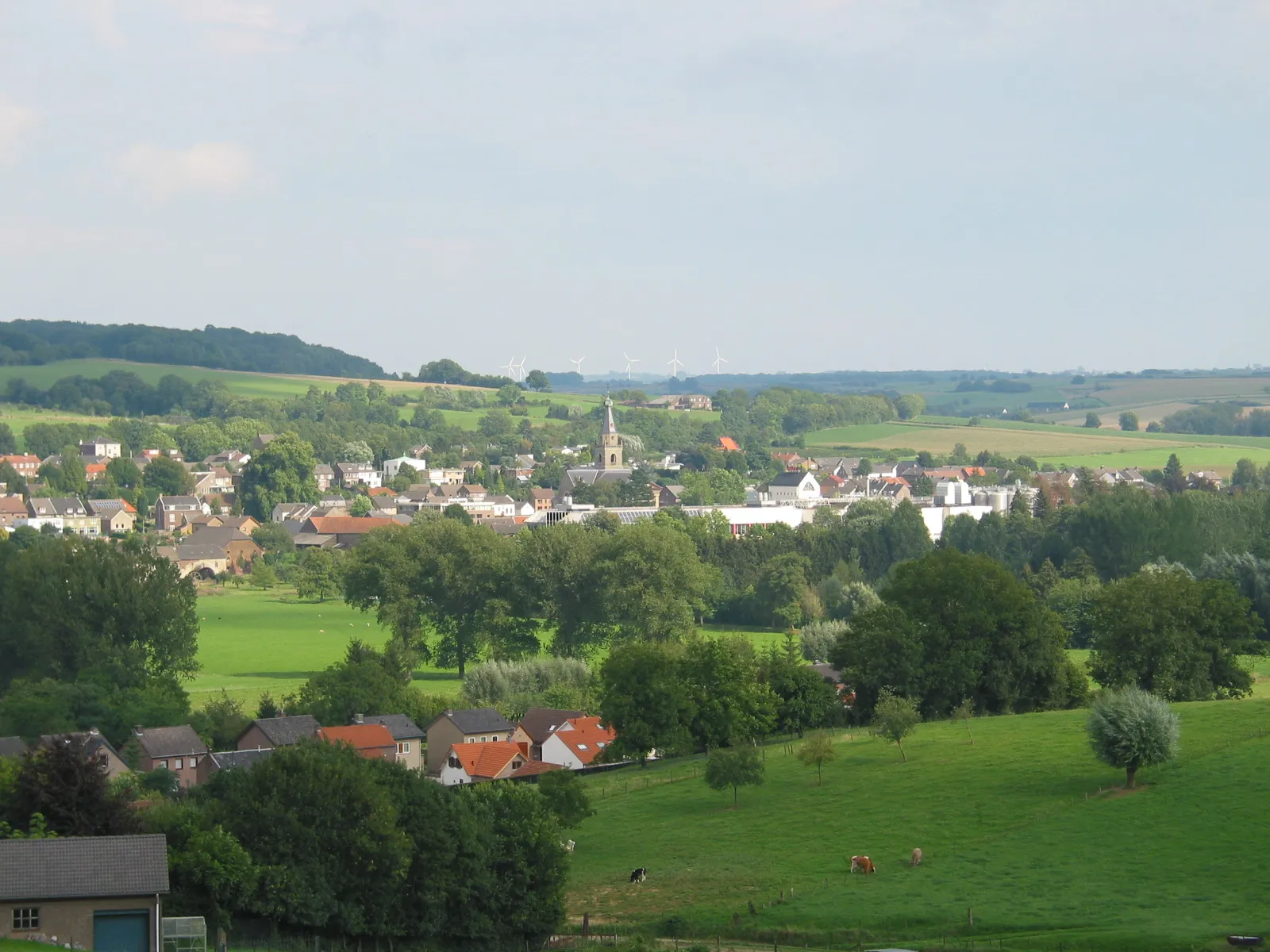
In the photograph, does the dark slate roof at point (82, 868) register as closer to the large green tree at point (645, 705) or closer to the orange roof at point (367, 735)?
the orange roof at point (367, 735)

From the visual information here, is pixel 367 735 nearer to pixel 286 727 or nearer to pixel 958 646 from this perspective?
pixel 286 727

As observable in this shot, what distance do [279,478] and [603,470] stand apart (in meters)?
36.4

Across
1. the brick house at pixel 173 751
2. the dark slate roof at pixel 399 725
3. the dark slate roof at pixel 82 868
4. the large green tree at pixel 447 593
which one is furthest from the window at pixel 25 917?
the large green tree at pixel 447 593

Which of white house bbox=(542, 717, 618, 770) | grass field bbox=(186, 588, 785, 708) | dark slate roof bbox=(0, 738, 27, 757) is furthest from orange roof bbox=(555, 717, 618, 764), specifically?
dark slate roof bbox=(0, 738, 27, 757)

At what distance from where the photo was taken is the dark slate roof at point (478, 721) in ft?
188

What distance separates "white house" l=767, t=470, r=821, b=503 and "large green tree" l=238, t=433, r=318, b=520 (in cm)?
4334

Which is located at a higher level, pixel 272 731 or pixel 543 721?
pixel 272 731

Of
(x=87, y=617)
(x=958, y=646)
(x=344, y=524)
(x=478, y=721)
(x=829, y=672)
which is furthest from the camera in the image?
(x=344, y=524)

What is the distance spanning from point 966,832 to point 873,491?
13604 cm

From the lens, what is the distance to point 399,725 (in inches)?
2213

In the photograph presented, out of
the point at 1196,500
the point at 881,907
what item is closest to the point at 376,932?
the point at 881,907

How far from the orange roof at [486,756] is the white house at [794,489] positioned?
379ft

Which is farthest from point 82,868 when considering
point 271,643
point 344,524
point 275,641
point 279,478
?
point 279,478

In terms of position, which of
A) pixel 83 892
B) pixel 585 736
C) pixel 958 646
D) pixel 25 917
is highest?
pixel 83 892
